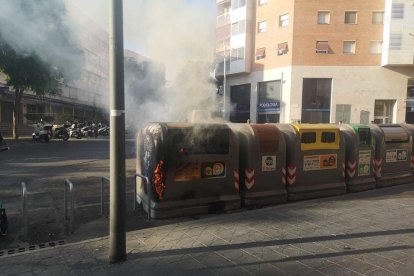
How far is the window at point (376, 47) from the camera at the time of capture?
3109 centimetres

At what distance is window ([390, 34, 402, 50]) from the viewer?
2983 cm

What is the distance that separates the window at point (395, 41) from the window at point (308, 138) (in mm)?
26453

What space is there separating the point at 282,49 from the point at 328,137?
84.8 feet

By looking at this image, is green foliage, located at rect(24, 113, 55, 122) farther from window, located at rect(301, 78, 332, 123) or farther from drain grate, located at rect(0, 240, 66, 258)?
drain grate, located at rect(0, 240, 66, 258)

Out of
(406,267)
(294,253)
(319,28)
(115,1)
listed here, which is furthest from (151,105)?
(319,28)

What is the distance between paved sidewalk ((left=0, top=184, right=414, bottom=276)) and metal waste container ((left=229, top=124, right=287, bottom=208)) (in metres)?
0.62

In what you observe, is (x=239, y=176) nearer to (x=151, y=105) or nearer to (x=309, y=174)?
(x=309, y=174)

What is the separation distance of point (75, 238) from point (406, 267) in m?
4.36

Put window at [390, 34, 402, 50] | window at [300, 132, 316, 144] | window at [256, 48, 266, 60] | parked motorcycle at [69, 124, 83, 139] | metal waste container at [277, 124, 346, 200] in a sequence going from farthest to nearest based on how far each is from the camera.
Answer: window at [256, 48, 266, 60], window at [390, 34, 402, 50], parked motorcycle at [69, 124, 83, 139], window at [300, 132, 316, 144], metal waste container at [277, 124, 346, 200]

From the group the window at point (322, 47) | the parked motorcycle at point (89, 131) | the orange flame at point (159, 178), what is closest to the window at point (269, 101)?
the window at point (322, 47)

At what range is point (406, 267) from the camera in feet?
13.6

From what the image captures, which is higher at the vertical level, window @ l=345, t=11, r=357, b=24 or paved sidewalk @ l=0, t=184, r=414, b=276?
window @ l=345, t=11, r=357, b=24

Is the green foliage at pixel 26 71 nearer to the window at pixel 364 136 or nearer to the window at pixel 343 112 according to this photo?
the window at pixel 364 136

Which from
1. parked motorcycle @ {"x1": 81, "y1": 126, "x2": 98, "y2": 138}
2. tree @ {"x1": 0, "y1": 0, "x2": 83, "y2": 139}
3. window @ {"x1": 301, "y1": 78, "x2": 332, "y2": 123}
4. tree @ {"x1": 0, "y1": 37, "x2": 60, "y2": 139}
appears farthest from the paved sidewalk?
window @ {"x1": 301, "y1": 78, "x2": 332, "y2": 123}
